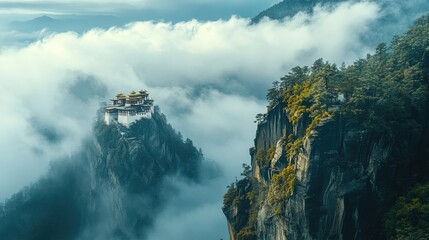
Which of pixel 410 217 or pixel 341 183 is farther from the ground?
pixel 341 183

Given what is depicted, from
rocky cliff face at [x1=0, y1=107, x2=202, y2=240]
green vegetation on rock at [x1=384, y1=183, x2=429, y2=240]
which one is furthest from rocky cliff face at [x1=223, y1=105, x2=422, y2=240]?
rocky cliff face at [x1=0, y1=107, x2=202, y2=240]

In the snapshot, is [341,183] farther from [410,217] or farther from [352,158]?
[410,217]

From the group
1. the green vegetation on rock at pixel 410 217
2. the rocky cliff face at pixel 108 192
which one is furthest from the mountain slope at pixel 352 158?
the rocky cliff face at pixel 108 192

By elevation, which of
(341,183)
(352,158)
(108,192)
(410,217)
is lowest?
(410,217)

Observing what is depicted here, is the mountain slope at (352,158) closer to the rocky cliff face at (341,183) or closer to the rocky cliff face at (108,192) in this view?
the rocky cliff face at (341,183)

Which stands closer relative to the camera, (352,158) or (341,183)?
(341,183)

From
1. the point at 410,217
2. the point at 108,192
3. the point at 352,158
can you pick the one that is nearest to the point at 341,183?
the point at 352,158

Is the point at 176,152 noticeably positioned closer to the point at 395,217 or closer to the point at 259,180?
the point at 259,180
